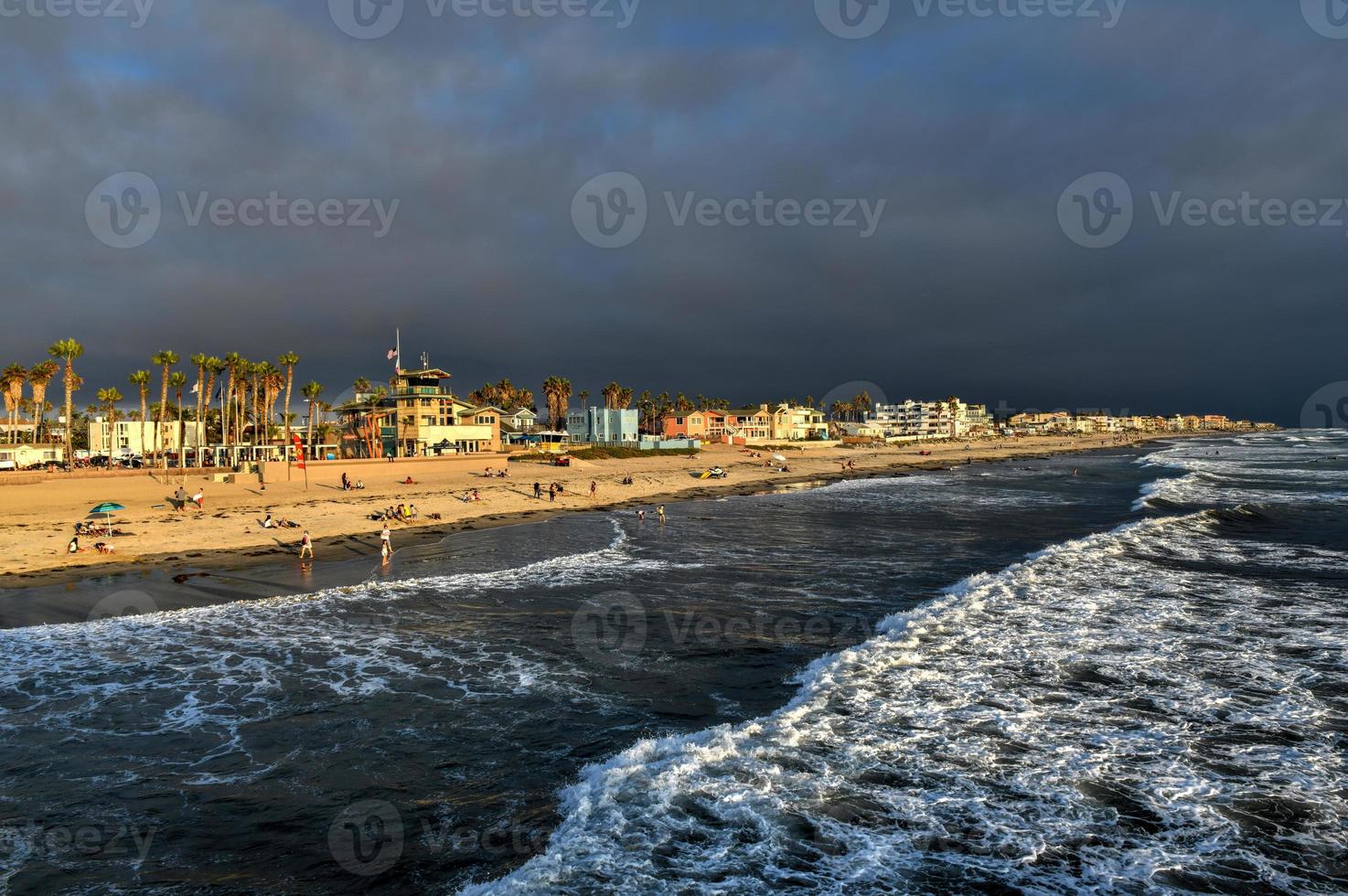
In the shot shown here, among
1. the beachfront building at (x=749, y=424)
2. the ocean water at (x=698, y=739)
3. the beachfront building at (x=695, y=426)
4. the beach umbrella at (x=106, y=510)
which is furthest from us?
the beachfront building at (x=749, y=424)

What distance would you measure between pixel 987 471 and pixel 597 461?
51937 mm

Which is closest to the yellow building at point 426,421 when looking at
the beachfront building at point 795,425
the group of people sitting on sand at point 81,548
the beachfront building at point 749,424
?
the group of people sitting on sand at point 81,548

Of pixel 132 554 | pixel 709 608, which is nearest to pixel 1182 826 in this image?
pixel 709 608

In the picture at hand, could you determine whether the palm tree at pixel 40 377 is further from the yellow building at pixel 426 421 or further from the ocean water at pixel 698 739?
the ocean water at pixel 698 739

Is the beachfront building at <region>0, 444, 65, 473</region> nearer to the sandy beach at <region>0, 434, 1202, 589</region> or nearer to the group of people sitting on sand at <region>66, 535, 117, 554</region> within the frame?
the sandy beach at <region>0, 434, 1202, 589</region>

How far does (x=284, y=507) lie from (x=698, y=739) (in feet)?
129

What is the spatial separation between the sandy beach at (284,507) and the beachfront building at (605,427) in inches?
1454

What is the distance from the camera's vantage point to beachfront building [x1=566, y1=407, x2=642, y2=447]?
11950cm

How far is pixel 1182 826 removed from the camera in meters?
9.66

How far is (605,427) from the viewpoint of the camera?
119438 mm

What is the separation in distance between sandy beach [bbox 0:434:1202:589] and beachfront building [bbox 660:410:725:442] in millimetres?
59088

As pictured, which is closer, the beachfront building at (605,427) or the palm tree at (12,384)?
the palm tree at (12,384)

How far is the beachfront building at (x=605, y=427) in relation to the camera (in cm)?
11950

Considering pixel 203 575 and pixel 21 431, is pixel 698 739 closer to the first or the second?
pixel 203 575
